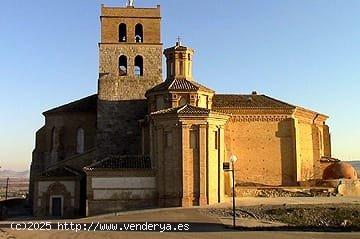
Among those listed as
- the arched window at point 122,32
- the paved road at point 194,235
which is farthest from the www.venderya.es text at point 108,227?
the arched window at point 122,32

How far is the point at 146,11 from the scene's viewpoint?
42250mm

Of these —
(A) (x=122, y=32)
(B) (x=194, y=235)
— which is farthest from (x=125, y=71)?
(B) (x=194, y=235)

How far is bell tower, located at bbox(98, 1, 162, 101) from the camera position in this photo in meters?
40.5

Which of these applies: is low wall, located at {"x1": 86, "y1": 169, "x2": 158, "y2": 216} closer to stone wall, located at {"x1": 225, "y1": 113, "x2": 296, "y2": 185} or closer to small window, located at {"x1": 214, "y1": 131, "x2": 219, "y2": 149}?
small window, located at {"x1": 214, "y1": 131, "x2": 219, "y2": 149}

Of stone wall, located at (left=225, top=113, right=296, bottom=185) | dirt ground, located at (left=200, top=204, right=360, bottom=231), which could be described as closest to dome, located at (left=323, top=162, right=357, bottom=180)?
stone wall, located at (left=225, top=113, right=296, bottom=185)

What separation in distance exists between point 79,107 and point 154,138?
1194 centimetres

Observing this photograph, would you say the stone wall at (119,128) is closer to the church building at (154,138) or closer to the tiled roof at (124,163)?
the church building at (154,138)

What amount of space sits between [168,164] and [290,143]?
1263cm

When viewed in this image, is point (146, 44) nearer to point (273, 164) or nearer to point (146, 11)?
point (146, 11)

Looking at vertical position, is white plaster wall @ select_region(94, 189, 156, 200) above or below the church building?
below

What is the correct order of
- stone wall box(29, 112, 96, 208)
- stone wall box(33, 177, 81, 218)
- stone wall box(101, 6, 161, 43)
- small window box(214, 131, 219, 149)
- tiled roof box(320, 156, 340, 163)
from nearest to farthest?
small window box(214, 131, 219, 149), stone wall box(33, 177, 81, 218), stone wall box(101, 6, 161, 43), stone wall box(29, 112, 96, 208), tiled roof box(320, 156, 340, 163)

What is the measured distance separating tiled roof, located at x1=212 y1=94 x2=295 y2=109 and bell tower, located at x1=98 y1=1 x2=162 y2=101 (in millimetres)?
5467

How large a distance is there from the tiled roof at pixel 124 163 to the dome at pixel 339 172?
54.2 feet

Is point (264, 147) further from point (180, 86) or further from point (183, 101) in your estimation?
point (180, 86)
